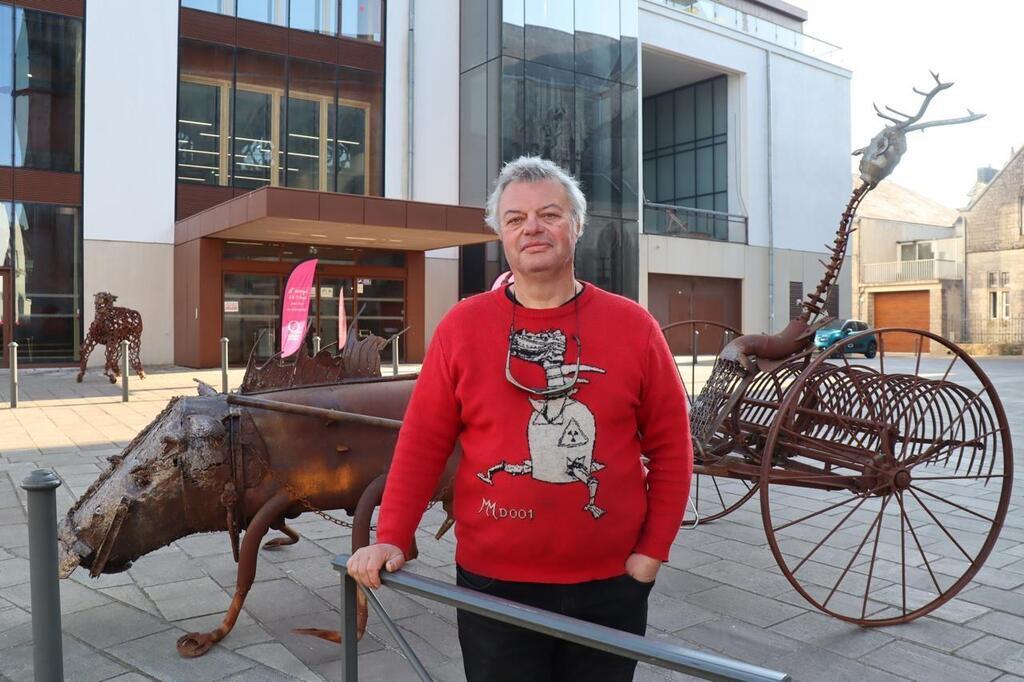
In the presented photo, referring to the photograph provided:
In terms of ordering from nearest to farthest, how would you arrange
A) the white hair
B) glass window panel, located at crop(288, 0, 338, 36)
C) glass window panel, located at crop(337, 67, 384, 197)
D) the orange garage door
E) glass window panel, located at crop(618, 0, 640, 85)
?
the white hair
glass window panel, located at crop(288, 0, 338, 36)
glass window panel, located at crop(337, 67, 384, 197)
glass window panel, located at crop(618, 0, 640, 85)
the orange garage door

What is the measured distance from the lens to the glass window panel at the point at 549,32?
2167 cm

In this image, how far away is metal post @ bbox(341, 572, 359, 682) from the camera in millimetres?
2180

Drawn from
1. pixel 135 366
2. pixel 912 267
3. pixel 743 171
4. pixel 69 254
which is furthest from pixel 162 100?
pixel 912 267

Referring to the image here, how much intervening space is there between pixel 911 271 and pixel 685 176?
16.2 m

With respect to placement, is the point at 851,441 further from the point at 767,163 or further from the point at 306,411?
the point at 767,163

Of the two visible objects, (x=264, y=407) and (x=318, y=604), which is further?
(x=318, y=604)

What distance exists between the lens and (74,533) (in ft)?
10.9

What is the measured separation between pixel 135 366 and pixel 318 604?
13.2m

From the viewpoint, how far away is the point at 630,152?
24234mm

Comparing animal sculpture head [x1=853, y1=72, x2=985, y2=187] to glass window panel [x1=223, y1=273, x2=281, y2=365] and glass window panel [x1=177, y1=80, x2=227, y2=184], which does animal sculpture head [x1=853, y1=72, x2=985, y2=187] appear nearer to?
glass window panel [x1=223, y1=273, x2=281, y2=365]

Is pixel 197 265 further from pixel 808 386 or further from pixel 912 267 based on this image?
pixel 912 267

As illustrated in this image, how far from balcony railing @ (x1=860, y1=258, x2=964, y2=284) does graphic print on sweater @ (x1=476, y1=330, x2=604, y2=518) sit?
4295 cm

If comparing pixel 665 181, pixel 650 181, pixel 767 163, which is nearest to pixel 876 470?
pixel 767 163

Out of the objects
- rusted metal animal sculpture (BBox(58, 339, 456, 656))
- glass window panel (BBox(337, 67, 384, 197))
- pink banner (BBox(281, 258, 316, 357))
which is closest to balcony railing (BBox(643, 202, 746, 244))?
glass window panel (BBox(337, 67, 384, 197))
